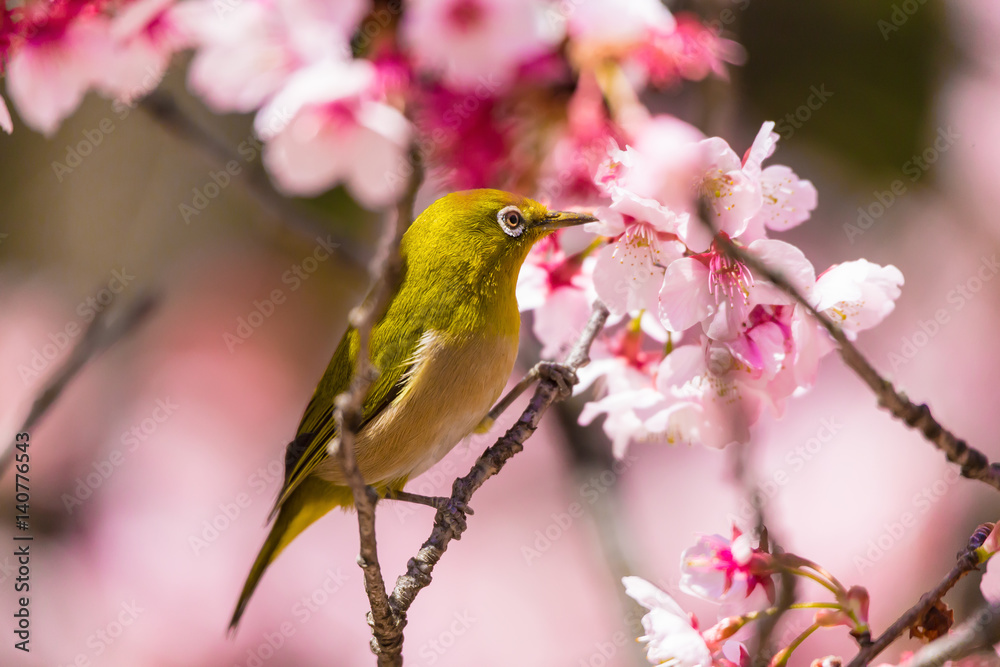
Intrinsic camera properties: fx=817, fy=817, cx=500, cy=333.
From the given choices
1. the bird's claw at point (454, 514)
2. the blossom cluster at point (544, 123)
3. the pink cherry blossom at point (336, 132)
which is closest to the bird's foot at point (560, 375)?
the blossom cluster at point (544, 123)

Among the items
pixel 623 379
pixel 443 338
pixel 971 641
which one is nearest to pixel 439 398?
pixel 443 338

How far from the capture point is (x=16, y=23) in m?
1.13

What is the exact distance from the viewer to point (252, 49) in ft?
3.24

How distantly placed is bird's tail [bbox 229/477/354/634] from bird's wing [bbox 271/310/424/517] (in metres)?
0.07

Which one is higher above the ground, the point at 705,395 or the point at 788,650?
the point at 705,395

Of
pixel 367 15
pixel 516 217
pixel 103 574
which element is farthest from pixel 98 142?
pixel 367 15

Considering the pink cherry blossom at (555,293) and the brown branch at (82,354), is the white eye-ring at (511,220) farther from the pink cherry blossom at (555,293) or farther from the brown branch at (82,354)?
the brown branch at (82,354)

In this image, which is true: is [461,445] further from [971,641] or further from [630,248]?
[971,641]

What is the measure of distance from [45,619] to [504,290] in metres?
1.72

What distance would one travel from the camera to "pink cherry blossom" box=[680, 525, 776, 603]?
106cm

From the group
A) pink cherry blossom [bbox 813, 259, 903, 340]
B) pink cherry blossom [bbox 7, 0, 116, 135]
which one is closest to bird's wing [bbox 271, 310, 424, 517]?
pink cherry blossom [bbox 7, 0, 116, 135]

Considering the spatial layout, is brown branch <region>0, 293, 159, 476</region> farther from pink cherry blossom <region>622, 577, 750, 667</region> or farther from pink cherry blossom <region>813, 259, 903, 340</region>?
pink cherry blossom <region>813, 259, 903, 340</region>

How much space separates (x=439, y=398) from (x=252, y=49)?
2.23 feet

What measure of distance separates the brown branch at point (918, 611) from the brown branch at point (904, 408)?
0.09 meters
